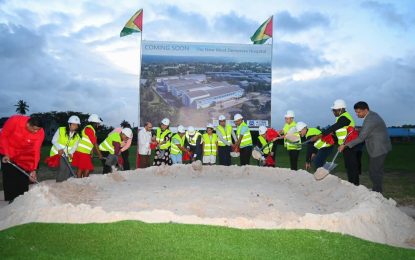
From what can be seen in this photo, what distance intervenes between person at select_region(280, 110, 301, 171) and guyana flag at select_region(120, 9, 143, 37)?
1242 centimetres

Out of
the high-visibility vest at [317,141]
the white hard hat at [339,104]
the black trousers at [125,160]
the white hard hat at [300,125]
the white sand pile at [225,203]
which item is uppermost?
the white hard hat at [339,104]

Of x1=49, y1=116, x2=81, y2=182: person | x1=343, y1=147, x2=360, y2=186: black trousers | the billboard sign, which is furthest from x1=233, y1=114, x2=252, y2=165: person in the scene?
the billboard sign

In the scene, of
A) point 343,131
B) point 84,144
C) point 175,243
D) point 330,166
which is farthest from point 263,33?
point 175,243

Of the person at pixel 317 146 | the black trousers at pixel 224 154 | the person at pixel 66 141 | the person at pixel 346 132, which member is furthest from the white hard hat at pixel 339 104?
the person at pixel 66 141

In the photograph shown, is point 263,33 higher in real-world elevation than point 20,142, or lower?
higher

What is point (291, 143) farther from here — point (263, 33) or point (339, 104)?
point (263, 33)

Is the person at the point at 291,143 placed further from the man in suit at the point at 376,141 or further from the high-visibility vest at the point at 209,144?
the man in suit at the point at 376,141

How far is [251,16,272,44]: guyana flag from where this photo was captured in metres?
23.4

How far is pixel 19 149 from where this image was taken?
8.16 metres

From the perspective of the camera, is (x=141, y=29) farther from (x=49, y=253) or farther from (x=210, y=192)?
(x=49, y=253)

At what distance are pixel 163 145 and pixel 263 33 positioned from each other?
480 inches

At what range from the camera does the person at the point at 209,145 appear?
42.8 ft

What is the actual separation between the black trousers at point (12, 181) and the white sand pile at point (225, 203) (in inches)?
21.5

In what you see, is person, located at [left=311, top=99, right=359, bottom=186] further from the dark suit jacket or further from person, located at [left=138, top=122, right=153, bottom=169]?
person, located at [left=138, top=122, right=153, bottom=169]
